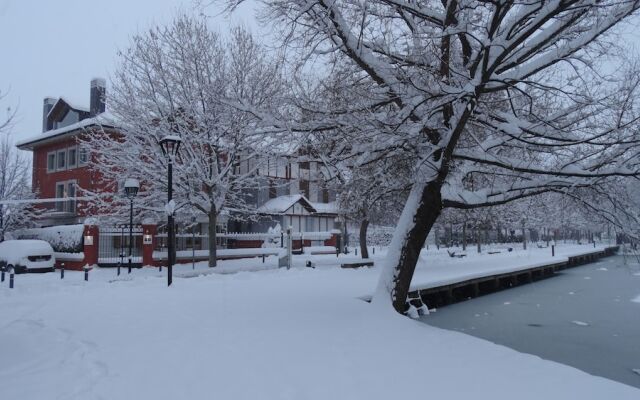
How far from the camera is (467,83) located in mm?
8203

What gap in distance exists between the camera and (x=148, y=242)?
22250 millimetres

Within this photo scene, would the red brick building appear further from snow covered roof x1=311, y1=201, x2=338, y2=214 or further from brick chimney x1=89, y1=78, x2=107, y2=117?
snow covered roof x1=311, y1=201, x2=338, y2=214

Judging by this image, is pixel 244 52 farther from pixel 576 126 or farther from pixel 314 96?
pixel 576 126

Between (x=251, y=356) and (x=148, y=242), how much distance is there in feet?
56.0

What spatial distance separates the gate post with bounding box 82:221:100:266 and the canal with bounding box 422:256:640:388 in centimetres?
1616

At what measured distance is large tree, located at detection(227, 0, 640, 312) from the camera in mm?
8422

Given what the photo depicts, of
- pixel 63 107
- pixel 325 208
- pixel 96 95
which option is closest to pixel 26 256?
pixel 96 95

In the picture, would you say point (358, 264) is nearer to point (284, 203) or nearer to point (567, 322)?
point (567, 322)

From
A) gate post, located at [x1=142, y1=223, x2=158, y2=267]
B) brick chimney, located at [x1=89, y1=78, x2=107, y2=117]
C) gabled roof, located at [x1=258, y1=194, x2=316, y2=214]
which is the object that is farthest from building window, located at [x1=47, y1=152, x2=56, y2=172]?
gate post, located at [x1=142, y1=223, x2=158, y2=267]

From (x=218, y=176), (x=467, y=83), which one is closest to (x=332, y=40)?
(x=467, y=83)

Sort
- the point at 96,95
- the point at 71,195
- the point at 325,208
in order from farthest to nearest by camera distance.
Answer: the point at 325,208 < the point at 71,195 < the point at 96,95

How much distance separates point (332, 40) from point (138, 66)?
1465 centimetres

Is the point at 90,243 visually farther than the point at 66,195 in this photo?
No

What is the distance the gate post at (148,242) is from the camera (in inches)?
873
